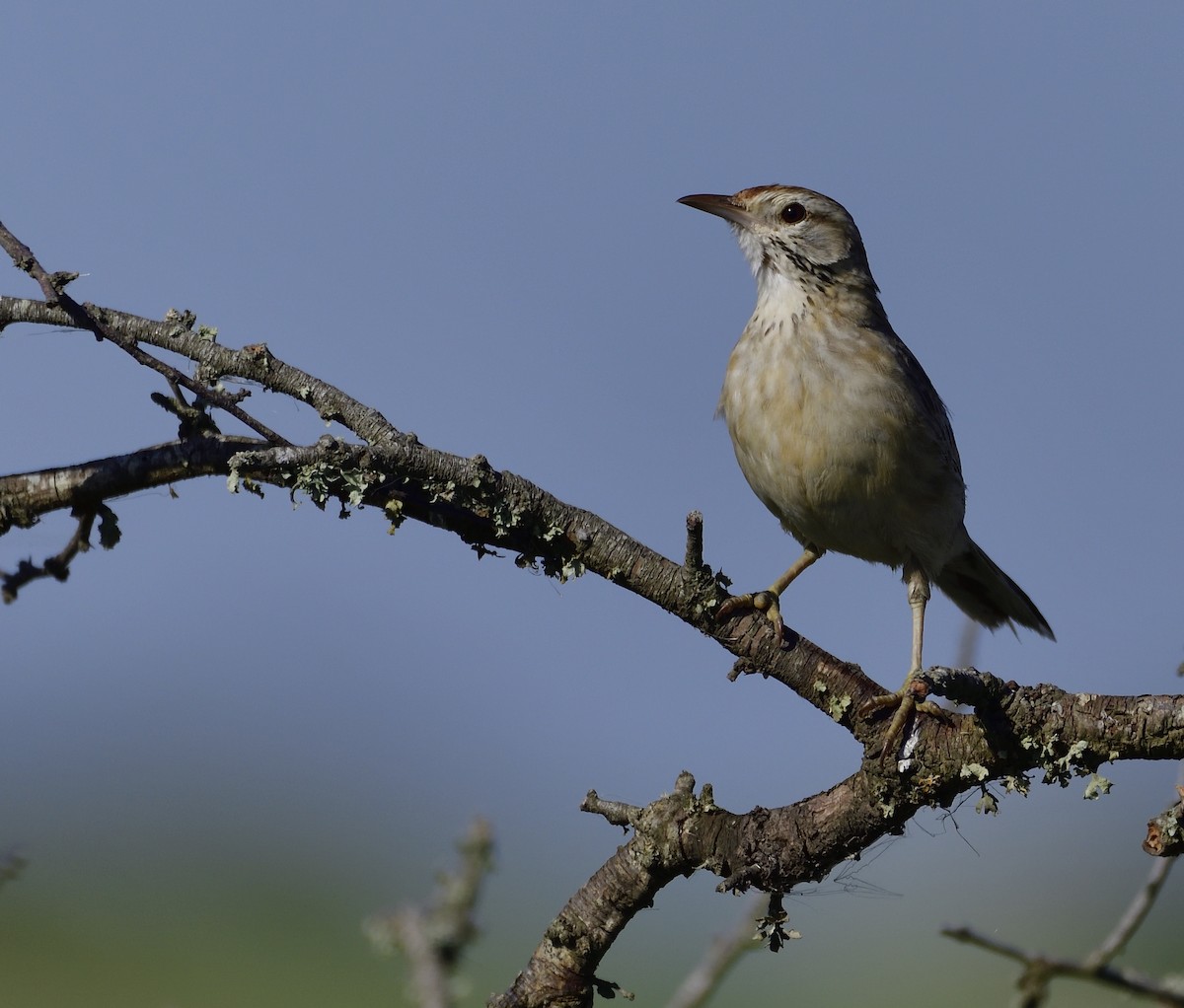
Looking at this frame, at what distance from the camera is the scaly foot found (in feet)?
12.8

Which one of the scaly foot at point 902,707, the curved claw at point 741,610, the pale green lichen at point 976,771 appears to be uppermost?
the curved claw at point 741,610

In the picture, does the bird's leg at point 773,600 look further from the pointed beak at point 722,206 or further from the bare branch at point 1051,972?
the bare branch at point 1051,972

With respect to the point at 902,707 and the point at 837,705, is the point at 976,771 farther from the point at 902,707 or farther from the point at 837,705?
the point at 837,705

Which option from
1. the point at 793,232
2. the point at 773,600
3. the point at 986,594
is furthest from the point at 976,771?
the point at 793,232

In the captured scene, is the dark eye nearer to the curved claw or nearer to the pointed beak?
the pointed beak

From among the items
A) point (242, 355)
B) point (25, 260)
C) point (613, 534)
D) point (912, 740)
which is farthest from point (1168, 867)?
point (25, 260)

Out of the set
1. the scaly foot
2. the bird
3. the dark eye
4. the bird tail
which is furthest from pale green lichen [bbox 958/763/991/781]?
the dark eye

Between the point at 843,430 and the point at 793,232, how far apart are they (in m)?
1.58

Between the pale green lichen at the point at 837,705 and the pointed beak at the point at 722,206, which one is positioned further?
the pointed beak at the point at 722,206

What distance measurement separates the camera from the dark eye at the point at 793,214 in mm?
6953

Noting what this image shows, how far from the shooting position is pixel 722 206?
7117mm

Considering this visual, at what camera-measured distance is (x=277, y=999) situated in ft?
41.3

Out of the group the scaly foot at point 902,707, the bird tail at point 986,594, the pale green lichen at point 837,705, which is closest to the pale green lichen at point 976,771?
the scaly foot at point 902,707

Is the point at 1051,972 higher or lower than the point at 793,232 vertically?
lower
